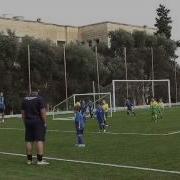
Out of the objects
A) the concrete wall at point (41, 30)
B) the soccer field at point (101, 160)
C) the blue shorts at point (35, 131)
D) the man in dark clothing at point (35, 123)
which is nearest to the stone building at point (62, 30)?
the concrete wall at point (41, 30)

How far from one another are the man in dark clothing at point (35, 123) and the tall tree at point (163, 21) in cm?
8114

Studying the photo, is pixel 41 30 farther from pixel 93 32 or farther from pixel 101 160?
pixel 101 160

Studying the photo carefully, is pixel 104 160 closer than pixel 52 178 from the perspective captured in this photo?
No

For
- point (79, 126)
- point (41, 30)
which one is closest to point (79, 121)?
point (79, 126)

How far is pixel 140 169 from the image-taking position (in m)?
12.2

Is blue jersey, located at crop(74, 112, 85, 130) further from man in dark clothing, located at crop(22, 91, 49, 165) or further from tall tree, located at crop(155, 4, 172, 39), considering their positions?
tall tree, located at crop(155, 4, 172, 39)

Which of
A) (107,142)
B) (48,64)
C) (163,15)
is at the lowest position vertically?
(107,142)

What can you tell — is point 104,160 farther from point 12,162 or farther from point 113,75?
point 113,75

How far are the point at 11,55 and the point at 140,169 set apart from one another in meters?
48.3

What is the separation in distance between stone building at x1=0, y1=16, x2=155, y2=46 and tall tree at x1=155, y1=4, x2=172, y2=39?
2536 millimetres

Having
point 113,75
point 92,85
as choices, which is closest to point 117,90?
point 92,85

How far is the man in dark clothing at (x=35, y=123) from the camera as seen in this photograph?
1343cm

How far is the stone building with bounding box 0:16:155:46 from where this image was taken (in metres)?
81.0

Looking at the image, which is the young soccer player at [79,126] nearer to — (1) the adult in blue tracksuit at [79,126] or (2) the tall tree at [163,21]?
(1) the adult in blue tracksuit at [79,126]
